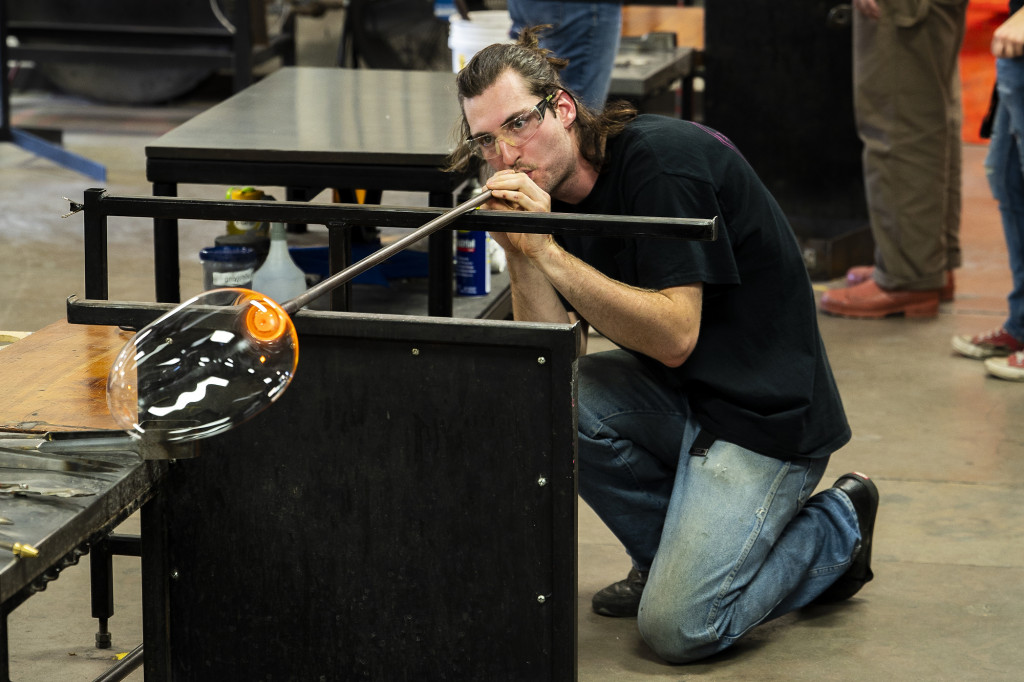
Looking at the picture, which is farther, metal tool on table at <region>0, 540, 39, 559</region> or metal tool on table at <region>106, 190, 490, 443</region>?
metal tool on table at <region>106, 190, 490, 443</region>

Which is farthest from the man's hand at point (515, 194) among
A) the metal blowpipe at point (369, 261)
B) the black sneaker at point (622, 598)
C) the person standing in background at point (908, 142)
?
the person standing in background at point (908, 142)

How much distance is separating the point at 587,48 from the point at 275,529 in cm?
256

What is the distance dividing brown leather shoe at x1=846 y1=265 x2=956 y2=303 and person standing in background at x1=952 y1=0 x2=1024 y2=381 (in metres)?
0.52

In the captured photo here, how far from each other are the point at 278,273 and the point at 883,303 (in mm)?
2045

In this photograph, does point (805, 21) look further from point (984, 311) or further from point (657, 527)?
point (657, 527)

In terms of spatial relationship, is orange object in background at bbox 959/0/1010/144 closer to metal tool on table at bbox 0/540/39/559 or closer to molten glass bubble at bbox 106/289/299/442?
molten glass bubble at bbox 106/289/299/442

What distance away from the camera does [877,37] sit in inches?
152

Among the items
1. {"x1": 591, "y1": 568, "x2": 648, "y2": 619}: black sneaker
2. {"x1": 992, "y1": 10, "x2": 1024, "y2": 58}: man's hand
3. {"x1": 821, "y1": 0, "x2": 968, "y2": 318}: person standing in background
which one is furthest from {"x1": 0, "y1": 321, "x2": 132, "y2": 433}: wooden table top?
{"x1": 821, "y1": 0, "x2": 968, "y2": 318}: person standing in background

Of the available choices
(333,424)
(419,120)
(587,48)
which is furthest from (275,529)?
(587,48)

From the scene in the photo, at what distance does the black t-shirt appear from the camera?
6.15 feet

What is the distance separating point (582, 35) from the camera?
3.76 m

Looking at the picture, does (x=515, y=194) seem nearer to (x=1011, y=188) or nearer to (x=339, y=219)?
(x=339, y=219)

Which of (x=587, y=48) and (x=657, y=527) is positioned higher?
(x=587, y=48)

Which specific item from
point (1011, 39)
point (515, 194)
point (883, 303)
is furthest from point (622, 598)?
point (883, 303)
